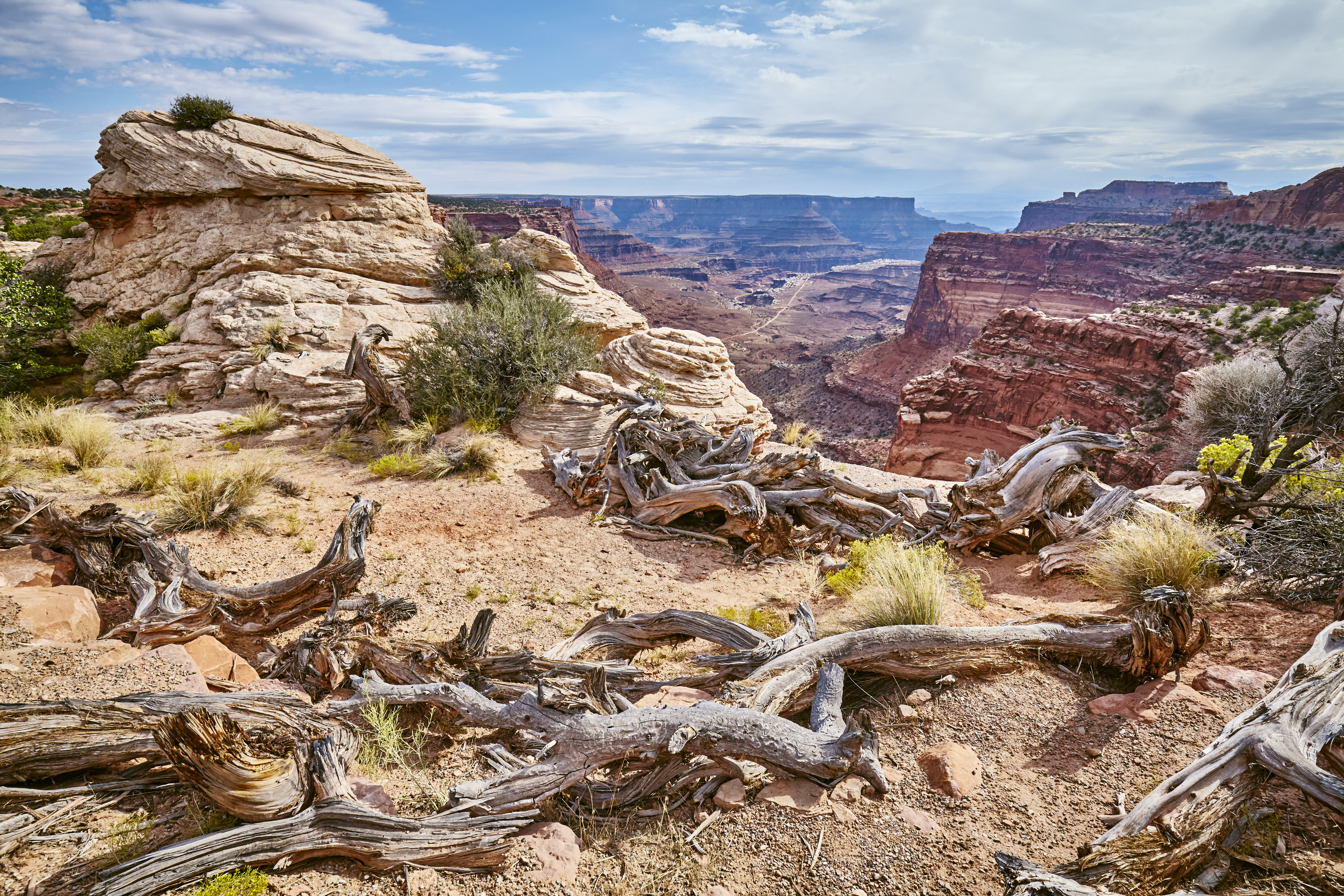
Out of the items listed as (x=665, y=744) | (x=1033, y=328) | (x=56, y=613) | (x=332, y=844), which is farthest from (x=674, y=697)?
(x=1033, y=328)

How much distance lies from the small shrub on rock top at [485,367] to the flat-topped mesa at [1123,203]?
363 ft

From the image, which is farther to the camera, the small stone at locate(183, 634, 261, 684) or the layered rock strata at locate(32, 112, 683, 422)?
the layered rock strata at locate(32, 112, 683, 422)

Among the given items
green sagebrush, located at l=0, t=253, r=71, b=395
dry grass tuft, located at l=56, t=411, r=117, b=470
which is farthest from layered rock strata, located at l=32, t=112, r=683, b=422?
dry grass tuft, located at l=56, t=411, r=117, b=470

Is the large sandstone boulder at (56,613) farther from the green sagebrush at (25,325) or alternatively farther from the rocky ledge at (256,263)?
the green sagebrush at (25,325)

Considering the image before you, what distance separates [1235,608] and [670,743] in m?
4.66

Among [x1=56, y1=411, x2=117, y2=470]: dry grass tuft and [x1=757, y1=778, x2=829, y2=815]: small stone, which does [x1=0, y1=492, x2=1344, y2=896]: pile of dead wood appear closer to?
[x1=757, y1=778, x2=829, y2=815]: small stone

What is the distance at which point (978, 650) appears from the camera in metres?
3.95

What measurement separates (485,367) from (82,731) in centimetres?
868

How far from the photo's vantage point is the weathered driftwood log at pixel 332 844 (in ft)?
7.65

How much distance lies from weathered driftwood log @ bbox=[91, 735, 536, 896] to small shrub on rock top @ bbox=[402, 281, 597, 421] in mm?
8506

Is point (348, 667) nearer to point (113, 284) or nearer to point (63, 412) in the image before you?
point (63, 412)

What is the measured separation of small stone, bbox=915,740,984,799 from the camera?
3002 millimetres

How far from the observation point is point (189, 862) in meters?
2.37

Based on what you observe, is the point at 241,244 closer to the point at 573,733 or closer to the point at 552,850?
the point at 573,733
